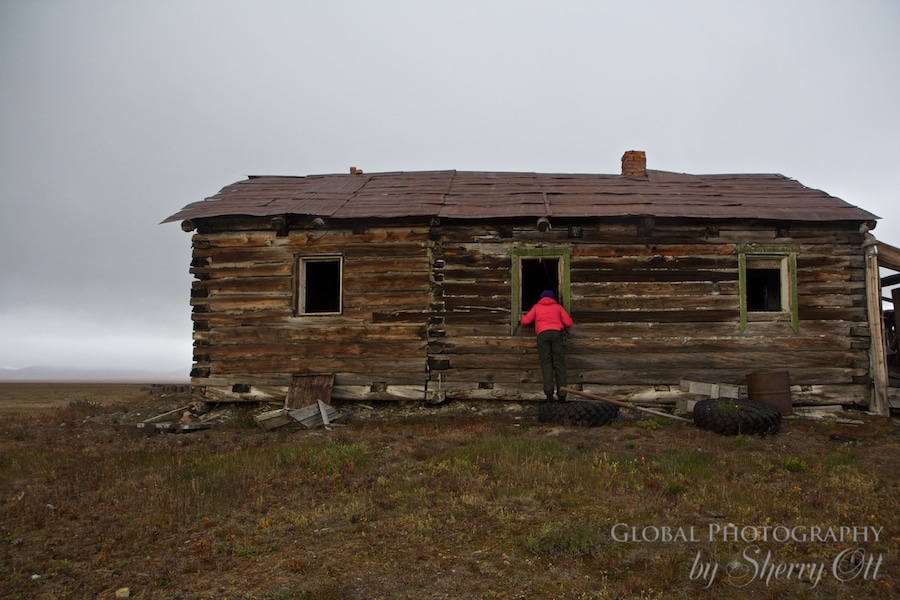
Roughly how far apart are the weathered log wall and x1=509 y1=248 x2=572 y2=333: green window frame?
3.5 inches

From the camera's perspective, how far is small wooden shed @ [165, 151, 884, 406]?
405 inches

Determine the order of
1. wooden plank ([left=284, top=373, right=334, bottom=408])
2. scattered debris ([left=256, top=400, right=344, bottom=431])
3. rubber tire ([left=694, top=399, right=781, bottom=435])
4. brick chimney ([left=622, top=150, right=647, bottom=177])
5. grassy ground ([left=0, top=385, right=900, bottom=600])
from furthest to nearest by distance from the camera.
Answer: brick chimney ([left=622, top=150, right=647, bottom=177]), wooden plank ([left=284, top=373, right=334, bottom=408]), scattered debris ([left=256, top=400, right=344, bottom=431]), rubber tire ([left=694, top=399, right=781, bottom=435]), grassy ground ([left=0, top=385, right=900, bottom=600])

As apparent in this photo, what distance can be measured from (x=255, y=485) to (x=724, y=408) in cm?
A: 668

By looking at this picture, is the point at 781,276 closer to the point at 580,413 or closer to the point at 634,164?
the point at 634,164

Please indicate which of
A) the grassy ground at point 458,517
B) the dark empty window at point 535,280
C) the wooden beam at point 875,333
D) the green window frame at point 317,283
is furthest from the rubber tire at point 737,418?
the green window frame at point 317,283

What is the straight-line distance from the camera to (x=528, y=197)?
11.3m

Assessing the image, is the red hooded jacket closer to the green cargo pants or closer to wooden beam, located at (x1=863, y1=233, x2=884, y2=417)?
the green cargo pants

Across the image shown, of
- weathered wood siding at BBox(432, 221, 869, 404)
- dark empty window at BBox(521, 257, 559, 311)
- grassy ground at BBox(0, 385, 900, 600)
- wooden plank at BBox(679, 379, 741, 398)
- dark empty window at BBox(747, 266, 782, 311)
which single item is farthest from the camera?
dark empty window at BBox(747, 266, 782, 311)

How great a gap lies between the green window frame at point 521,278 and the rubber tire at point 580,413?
186 centimetres

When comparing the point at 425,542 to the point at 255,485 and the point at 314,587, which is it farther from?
the point at 255,485

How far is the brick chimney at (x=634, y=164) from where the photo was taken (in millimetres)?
13641

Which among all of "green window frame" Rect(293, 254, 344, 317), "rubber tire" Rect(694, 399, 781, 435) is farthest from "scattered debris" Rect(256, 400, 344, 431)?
"rubber tire" Rect(694, 399, 781, 435)

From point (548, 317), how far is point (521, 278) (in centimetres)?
120

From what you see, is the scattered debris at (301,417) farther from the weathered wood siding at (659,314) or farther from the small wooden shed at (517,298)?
the weathered wood siding at (659,314)
